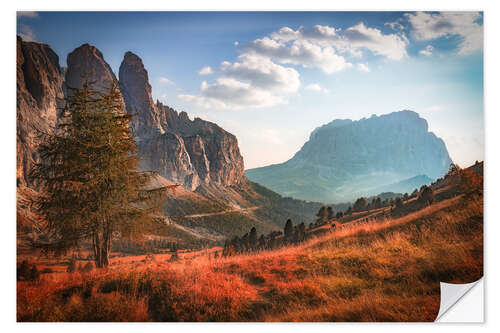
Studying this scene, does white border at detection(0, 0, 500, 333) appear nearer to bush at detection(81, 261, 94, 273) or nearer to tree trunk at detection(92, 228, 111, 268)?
bush at detection(81, 261, 94, 273)

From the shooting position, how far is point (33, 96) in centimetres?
689

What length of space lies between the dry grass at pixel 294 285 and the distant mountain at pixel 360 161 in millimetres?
2576

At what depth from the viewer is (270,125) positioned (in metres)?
7.96

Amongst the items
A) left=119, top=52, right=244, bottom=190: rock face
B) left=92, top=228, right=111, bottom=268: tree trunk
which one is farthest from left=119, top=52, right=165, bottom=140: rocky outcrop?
left=92, top=228, right=111, bottom=268: tree trunk

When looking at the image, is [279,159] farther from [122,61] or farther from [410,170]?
[122,61]

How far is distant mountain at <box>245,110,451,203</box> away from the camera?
7.68 m

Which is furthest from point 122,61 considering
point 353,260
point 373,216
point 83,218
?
point 373,216

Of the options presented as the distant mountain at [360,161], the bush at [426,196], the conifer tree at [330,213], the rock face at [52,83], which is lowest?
the conifer tree at [330,213]

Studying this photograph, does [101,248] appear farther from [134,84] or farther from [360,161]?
[360,161]

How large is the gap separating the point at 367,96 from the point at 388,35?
1796 millimetres

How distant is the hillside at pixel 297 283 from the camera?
15.8 ft

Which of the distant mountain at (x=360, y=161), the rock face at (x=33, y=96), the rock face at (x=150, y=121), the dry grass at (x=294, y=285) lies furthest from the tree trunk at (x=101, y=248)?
the distant mountain at (x=360, y=161)

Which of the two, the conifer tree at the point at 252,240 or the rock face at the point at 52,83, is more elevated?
the rock face at the point at 52,83
